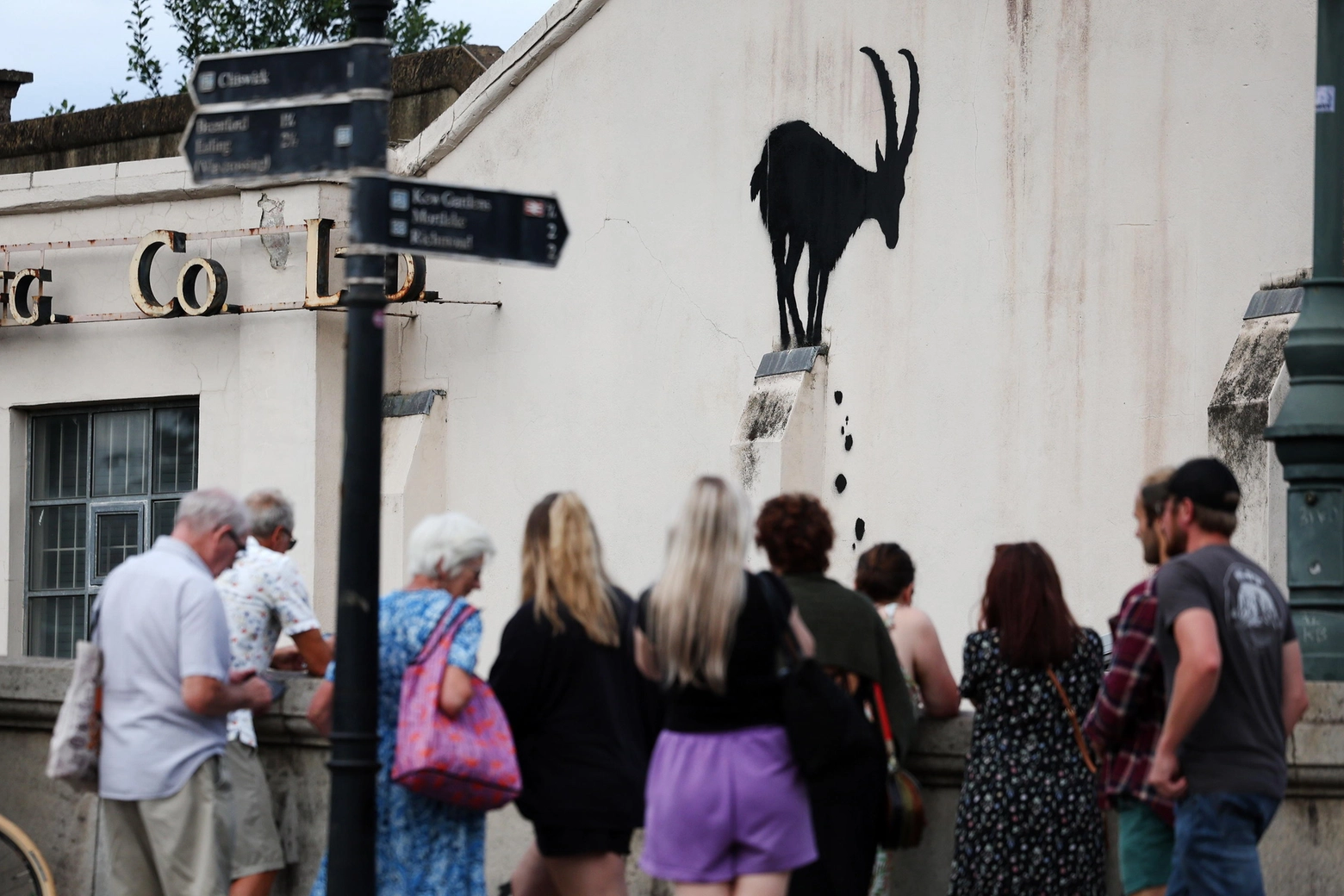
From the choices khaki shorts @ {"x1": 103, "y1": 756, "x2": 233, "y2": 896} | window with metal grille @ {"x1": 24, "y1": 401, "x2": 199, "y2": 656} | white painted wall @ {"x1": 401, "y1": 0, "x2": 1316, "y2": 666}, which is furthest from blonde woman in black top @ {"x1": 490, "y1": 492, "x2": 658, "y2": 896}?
window with metal grille @ {"x1": 24, "y1": 401, "x2": 199, "y2": 656}

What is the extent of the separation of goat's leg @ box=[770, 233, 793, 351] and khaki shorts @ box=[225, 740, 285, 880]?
777 centimetres

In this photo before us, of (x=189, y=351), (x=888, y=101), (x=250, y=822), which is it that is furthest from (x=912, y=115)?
(x=250, y=822)

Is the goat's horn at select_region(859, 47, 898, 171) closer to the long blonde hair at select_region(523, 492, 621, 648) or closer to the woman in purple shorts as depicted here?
the long blonde hair at select_region(523, 492, 621, 648)

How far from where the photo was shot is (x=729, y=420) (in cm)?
1429

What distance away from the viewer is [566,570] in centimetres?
561

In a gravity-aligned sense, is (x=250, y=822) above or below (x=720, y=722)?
below

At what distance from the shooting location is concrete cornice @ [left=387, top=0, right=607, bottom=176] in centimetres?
1529

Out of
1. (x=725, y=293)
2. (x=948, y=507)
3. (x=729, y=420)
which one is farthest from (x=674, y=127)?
(x=948, y=507)

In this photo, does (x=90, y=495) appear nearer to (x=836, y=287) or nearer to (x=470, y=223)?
(x=836, y=287)

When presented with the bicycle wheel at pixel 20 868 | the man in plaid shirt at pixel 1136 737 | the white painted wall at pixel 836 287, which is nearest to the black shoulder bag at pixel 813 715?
the man in plaid shirt at pixel 1136 737

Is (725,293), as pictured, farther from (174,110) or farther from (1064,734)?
(1064,734)

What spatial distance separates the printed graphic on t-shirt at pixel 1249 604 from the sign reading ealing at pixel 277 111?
2.65 meters

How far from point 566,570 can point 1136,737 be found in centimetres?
165

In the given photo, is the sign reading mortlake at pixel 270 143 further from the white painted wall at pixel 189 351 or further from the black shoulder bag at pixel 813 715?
the white painted wall at pixel 189 351
